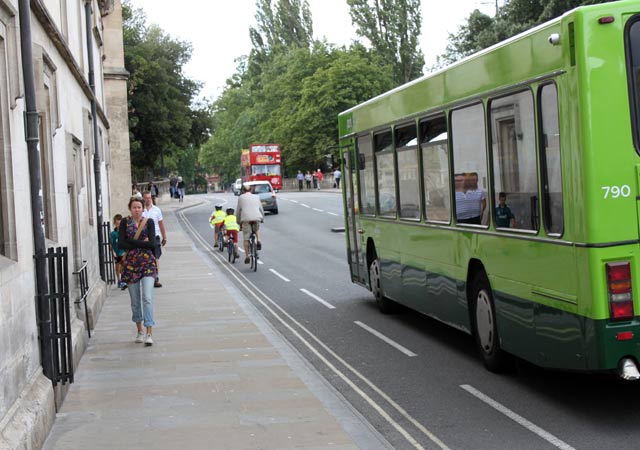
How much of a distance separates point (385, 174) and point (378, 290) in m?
1.90

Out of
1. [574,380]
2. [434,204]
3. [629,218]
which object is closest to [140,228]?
[434,204]

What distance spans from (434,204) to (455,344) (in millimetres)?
1724

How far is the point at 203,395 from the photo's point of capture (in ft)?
29.1

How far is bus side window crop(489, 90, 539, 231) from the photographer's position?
783 cm

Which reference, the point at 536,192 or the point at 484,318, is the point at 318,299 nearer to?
the point at 484,318

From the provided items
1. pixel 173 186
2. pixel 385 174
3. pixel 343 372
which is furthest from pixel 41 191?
pixel 173 186

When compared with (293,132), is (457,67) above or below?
below

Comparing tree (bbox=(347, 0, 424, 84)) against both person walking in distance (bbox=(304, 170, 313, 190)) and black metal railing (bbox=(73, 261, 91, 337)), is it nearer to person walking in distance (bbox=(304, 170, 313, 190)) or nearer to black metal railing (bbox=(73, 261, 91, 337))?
person walking in distance (bbox=(304, 170, 313, 190))

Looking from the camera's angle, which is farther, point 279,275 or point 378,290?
point 279,275

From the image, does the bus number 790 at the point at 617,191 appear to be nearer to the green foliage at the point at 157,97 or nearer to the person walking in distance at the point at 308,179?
the green foliage at the point at 157,97

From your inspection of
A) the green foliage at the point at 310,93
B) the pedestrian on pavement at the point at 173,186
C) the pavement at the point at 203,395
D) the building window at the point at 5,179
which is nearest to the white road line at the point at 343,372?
the pavement at the point at 203,395

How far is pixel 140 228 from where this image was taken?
38.9ft

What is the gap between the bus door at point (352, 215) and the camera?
48.7ft

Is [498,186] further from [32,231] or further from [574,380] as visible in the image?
[32,231]
